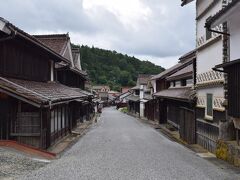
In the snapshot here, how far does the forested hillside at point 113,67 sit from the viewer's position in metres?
156

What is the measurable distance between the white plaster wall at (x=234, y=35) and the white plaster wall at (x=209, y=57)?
1.35m

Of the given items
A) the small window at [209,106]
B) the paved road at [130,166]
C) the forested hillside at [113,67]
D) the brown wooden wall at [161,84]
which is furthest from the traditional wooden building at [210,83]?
the forested hillside at [113,67]

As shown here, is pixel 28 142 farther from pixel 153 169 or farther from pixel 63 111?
pixel 63 111

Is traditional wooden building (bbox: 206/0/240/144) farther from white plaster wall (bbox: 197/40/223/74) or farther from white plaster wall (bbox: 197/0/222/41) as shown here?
white plaster wall (bbox: 197/0/222/41)

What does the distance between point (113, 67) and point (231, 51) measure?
156011mm

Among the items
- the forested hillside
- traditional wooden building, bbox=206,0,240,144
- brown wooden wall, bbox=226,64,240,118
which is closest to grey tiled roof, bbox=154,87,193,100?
traditional wooden building, bbox=206,0,240,144

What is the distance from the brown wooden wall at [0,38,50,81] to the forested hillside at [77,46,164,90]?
128 meters

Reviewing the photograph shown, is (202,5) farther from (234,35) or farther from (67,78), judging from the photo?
(67,78)

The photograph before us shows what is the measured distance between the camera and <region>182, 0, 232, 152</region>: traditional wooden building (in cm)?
1603

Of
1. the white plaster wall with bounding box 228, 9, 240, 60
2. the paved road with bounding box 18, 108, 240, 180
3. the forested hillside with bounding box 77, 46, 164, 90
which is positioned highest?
the forested hillside with bounding box 77, 46, 164, 90

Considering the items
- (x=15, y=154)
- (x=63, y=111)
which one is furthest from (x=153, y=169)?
(x=63, y=111)

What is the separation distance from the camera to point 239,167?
13000 mm

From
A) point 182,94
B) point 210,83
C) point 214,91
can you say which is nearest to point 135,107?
point 182,94

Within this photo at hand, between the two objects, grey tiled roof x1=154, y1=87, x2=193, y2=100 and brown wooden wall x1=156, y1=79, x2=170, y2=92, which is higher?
brown wooden wall x1=156, y1=79, x2=170, y2=92
